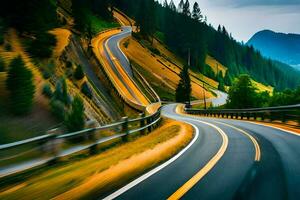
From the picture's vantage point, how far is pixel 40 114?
1688cm

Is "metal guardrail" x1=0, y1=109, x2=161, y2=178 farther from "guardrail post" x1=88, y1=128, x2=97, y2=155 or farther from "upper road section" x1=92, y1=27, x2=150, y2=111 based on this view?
"upper road section" x1=92, y1=27, x2=150, y2=111

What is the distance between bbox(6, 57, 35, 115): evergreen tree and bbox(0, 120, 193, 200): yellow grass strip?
19.1ft

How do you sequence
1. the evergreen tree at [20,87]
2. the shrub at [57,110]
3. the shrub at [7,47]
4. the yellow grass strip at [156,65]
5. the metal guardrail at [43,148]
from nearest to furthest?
the metal guardrail at [43,148] < the evergreen tree at [20,87] < the shrub at [57,110] < the shrub at [7,47] < the yellow grass strip at [156,65]

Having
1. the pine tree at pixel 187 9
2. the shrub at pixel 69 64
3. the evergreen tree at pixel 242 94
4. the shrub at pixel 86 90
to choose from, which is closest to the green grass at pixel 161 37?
the pine tree at pixel 187 9

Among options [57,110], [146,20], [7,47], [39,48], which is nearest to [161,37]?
[146,20]

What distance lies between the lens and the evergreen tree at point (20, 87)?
52.6ft

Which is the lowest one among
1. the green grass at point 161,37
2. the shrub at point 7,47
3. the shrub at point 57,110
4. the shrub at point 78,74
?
the shrub at point 57,110

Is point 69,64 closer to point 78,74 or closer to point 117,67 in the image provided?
point 78,74

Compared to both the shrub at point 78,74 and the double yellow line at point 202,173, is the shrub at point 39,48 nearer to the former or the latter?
the shrub at point 78,74

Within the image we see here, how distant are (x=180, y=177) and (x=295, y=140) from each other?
8.25 meters

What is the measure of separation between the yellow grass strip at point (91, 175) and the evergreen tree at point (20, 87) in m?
5.82

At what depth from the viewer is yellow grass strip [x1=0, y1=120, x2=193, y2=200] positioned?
7.23 meters

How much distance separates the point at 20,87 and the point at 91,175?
31.8 feet

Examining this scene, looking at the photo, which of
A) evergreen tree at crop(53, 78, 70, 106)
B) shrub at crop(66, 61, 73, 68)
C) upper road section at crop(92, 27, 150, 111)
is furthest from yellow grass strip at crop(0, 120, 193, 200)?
upper road section at crop(92, 27, 150, 111)
